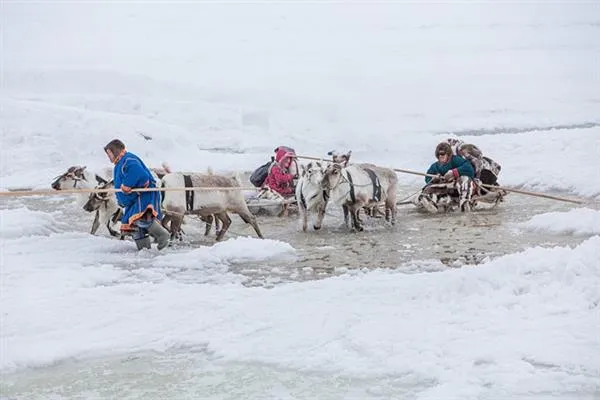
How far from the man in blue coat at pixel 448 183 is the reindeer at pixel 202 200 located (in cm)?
329

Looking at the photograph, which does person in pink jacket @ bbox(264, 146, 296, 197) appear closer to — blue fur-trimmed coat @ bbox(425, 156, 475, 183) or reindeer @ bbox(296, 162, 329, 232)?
reindeer @ bbox(296, 162, 329, 232)

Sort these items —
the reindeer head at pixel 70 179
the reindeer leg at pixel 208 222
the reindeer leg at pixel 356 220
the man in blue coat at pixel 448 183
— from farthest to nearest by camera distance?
the man in blue coat at pixel 448 183 → the reindeer leg at pixel 208 222 → the reindeer leg at pixel 356 220 → the reindeer head at pixel 70 179

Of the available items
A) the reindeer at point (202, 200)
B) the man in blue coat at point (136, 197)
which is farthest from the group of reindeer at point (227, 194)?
the man in blue coat at point (136, 197)

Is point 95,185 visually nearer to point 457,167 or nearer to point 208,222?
point 208,222

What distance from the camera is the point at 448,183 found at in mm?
13492

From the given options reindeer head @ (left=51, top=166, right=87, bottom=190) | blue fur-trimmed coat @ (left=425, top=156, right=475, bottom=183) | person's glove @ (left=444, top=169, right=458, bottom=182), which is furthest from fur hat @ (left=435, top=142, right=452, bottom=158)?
reindeer head @ (left=51, top=166, right=87, bottom=190)

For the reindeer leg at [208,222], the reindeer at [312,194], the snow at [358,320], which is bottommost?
the snow at [358,320]

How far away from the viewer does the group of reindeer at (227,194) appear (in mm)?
10797

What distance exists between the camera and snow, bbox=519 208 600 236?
11.1 meters

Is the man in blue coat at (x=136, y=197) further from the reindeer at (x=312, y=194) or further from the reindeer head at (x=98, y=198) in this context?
the reindeer at (x=312, y=194)

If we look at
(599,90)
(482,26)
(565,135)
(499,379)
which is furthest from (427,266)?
(482,26)

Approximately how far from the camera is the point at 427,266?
9688mm

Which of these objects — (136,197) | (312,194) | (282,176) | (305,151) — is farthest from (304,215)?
(305,151)

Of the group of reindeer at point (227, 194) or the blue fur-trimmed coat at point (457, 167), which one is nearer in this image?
the group of reindeer at point (227, 194)
